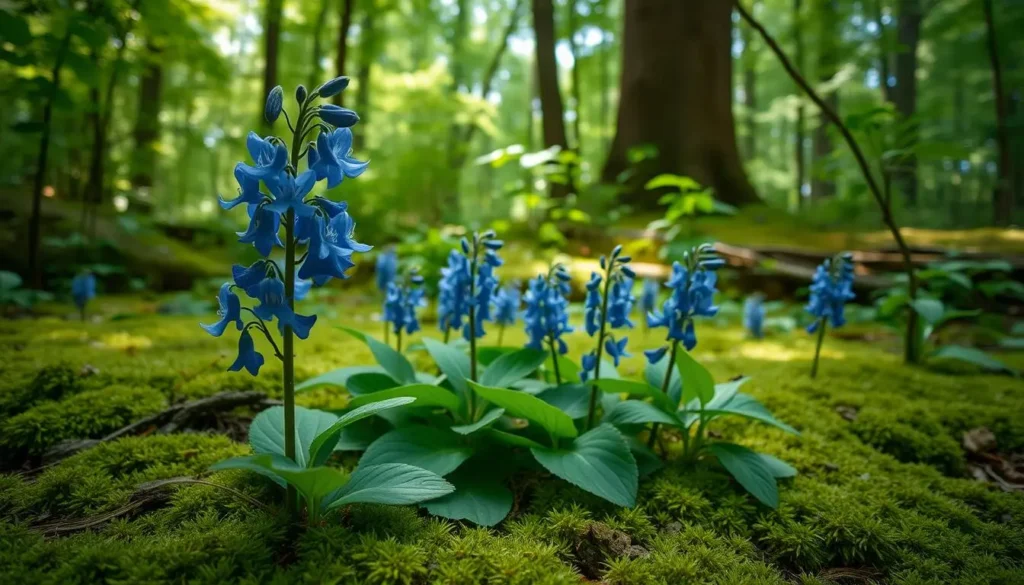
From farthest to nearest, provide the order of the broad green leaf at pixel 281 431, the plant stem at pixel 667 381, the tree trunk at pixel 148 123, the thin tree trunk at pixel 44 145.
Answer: the tree trunk at pixel 148 123
the thin tree trunk at pixel 44 145
the plant stem at pixel 667 381
the broad green leaf at pixel 281 431

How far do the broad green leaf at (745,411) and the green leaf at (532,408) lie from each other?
55 centimetres

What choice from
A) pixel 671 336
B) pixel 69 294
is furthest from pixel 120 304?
pixel 671 336

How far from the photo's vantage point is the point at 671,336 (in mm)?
1985

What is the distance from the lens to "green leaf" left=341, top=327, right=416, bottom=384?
2115mm

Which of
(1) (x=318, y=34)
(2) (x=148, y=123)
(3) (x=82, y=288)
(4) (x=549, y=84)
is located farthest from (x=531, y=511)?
(1) (x=318, y=34)

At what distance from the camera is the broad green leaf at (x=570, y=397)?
2018 millimetres

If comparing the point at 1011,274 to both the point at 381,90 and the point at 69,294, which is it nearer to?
the point at 69,294

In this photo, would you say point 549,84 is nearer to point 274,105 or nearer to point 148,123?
point 148,123

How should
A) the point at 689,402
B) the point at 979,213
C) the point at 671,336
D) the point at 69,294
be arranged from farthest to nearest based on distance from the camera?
the point at 979,213 < the point at 69,294 < the point at 689,402 < the point at 671,336

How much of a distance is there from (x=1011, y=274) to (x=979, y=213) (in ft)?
74.1

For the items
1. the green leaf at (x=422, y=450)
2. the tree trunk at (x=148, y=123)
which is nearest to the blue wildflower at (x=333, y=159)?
the green leaf at (x=422, y=450)

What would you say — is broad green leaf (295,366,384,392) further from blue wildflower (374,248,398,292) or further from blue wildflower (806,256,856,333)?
blue wildflower (806,256,856,333)

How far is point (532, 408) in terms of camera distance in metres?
1.71

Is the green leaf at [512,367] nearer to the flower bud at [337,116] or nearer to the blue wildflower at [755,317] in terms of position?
the flower bud at [337,116]
